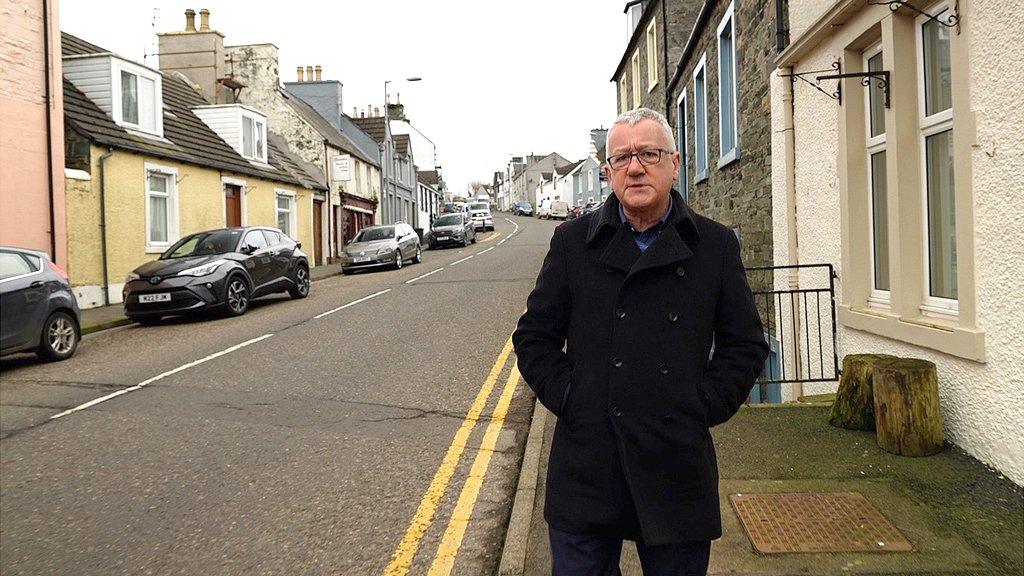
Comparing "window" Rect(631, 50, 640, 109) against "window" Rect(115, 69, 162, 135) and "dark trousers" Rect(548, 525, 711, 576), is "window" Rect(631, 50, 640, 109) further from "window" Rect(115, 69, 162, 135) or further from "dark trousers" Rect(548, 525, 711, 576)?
"dark trousers" Rect(548, 525, 711, 576)

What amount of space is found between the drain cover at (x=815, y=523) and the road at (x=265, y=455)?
4.61 feet

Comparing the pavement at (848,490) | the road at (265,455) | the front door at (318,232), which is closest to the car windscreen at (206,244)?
the road at (265,455)

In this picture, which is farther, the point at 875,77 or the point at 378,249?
the point at 378,249

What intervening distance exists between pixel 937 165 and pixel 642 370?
4.15 meters

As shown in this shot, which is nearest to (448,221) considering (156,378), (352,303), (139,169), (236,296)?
(139,169)

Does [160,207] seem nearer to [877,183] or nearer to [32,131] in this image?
[32,131]

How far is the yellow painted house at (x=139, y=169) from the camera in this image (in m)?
15.8

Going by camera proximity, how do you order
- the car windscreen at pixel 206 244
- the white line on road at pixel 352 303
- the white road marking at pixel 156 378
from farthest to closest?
the car windscreen at pixel 206 244 < the white line on road at pixel 352 303 < the white road marking at pixel 156 378

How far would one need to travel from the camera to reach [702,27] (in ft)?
40.9

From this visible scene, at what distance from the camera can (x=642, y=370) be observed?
2266 millimetres

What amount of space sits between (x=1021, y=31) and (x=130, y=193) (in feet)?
57.5

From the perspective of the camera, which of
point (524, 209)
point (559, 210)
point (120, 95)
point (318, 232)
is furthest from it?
point (524, 209)

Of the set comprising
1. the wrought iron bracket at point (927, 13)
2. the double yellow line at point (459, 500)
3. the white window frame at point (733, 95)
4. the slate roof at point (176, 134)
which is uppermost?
the slate roof at point (176, 134)

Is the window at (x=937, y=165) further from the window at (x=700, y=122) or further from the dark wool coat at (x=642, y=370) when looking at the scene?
the window at (x=700, y=122)
